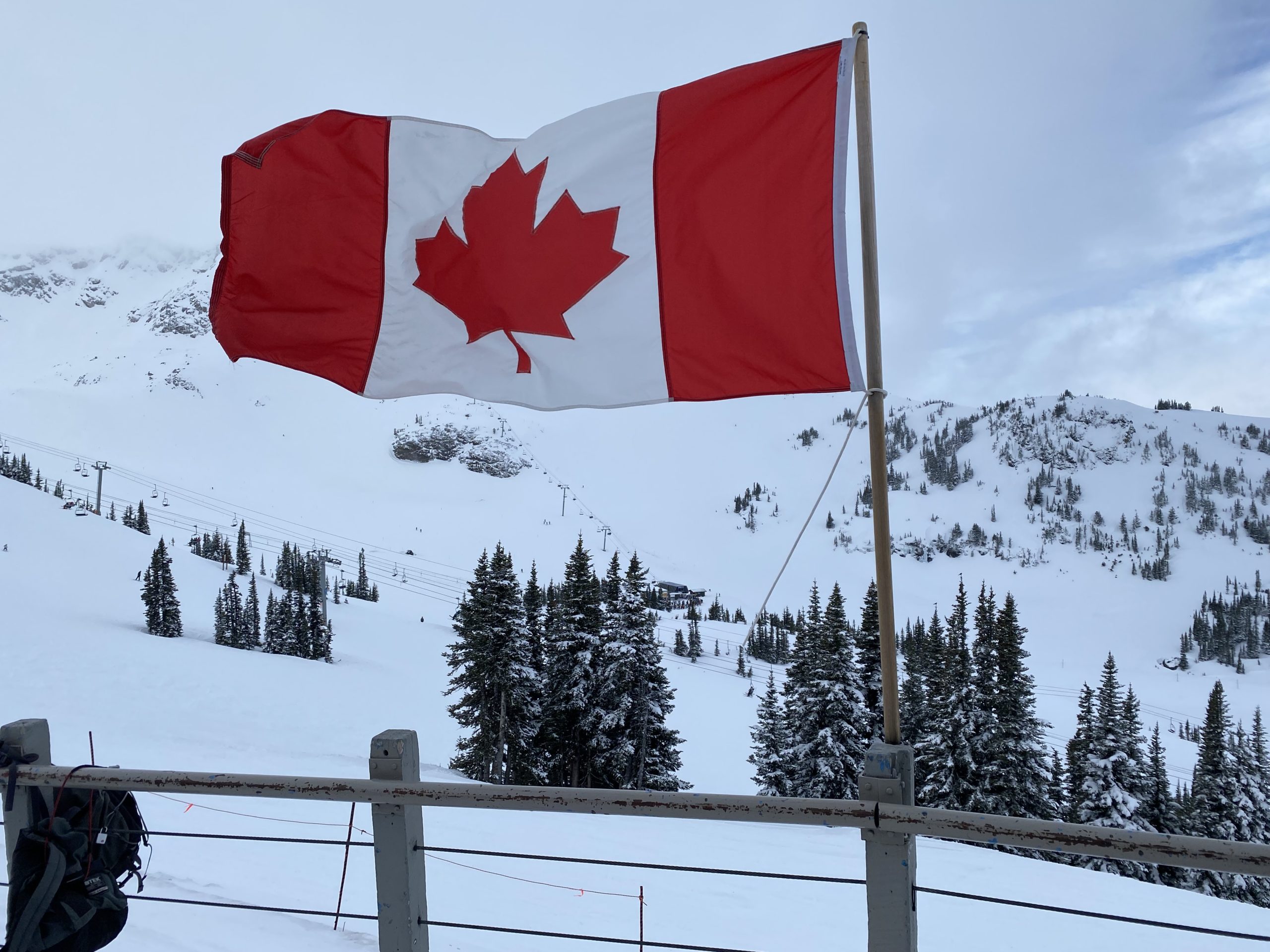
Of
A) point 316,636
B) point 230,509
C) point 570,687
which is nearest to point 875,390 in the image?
point 570,687

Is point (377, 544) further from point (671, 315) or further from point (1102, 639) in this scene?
point (1102, 639)

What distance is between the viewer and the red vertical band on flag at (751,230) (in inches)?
155

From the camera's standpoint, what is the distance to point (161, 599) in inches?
1977

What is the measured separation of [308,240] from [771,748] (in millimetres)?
31380

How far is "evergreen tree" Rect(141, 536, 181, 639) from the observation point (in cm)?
4731

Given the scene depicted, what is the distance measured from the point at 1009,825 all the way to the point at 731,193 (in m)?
3.26

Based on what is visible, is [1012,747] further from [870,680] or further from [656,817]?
[656,817]

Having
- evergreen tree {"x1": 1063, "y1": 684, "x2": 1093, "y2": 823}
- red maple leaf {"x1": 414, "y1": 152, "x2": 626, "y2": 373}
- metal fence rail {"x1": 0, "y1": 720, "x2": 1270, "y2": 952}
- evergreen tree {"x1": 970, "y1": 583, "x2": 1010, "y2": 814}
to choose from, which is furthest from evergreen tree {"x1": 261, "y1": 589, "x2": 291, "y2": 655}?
metal fence rail {"x1": 0, "y1": 720, "x2": 1270, "y2": 952}

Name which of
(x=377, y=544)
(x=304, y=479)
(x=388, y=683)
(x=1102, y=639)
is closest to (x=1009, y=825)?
(x=388, y=683)

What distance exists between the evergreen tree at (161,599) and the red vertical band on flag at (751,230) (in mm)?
49160

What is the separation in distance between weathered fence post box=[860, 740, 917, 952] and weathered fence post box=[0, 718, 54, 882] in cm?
347

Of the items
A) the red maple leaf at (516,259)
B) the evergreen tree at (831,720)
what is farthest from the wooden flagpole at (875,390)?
the evergreen tree at (831,720)

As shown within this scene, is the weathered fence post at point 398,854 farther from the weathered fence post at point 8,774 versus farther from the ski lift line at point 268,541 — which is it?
the ski lift line at point 268,541

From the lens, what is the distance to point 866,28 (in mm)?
3555
